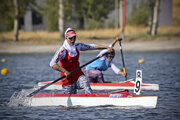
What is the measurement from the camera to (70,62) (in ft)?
33.5

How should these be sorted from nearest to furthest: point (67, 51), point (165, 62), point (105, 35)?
point (67, 51) < point (165, 62) < point (105, 35)

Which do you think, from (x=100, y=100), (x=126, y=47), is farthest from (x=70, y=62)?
(x=126, y=47)

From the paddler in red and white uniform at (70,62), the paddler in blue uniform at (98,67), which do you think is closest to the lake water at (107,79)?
the paddler in red and white uniform at (70,62)

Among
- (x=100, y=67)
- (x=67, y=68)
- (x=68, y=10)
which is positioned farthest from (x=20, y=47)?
(x=67, y=68)

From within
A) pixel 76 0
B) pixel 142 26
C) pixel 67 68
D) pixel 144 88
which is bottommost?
pixel 144 88

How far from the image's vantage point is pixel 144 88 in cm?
1366

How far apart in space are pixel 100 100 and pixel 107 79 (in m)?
6.66

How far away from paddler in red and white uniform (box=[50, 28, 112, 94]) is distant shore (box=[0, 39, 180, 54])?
18.2 meters

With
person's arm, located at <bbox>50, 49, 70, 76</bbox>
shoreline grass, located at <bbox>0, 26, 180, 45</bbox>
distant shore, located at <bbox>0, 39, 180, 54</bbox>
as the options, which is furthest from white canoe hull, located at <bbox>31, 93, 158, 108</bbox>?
shoreline grass, located at <bbox>0, 26, 180, 45</bbox>

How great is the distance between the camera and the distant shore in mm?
28656

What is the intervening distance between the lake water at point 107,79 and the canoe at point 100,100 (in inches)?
5.3

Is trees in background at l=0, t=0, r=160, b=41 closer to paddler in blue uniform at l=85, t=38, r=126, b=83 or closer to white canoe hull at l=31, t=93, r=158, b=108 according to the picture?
paddler in blue uniform at l=85, t=38, r=126, b=83

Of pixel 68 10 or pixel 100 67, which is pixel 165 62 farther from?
pixel 68 10

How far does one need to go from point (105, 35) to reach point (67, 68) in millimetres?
23797
